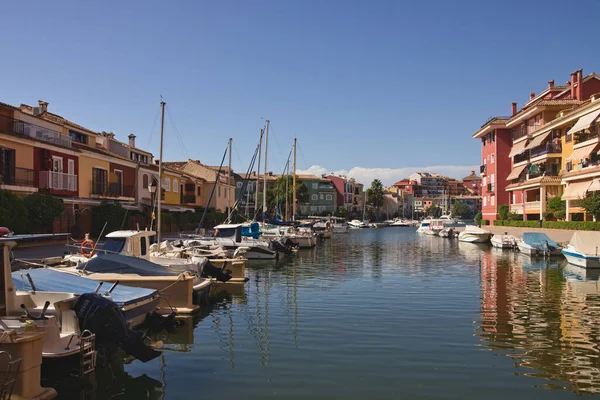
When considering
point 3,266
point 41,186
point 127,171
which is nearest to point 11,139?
point 41,186

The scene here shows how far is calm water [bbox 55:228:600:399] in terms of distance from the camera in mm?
10406

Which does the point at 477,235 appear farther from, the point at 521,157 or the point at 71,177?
the point at 71,177

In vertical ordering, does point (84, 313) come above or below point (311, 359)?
above

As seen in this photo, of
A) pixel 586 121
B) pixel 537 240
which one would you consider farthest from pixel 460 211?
pixel 537 240

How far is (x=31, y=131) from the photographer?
3472cm

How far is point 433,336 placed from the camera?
1430 cm

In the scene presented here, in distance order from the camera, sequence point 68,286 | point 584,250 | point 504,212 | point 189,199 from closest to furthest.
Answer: point 68,286, point 584,250, point 504,212, point 189,199

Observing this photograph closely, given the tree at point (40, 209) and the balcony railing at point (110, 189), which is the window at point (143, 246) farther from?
the balcony railing at point (110, 189)

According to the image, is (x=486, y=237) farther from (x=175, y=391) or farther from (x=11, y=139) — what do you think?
(x=175, y=391)

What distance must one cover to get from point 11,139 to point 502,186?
56.3m

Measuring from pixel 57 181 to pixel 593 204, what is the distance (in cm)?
3862

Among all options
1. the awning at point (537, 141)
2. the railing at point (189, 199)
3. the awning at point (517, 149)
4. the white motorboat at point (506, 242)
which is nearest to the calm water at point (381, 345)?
the white motorboat at point (506, 242)

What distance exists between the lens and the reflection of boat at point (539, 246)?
3841cm

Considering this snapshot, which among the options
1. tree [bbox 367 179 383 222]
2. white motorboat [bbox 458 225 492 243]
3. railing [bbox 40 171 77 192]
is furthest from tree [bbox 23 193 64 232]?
tree [bbox 367 179 383 222]
